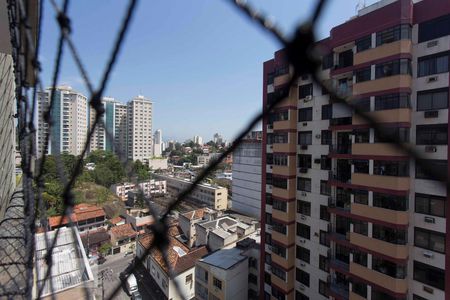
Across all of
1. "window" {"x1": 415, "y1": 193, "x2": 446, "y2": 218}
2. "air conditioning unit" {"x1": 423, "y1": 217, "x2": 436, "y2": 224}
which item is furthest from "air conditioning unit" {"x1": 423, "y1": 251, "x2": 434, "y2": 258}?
"window" {"x1": 415, "y1": 193, "x2": 446, "y2": 218}

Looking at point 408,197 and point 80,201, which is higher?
point 408,197

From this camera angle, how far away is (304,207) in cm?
734

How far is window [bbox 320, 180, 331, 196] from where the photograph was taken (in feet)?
22.0

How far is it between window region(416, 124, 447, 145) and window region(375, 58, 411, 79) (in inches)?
41.2

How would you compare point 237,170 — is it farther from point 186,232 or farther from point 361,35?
point 361,35

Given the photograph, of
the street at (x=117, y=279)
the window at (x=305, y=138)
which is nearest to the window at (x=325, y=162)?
the window at (x=305, y=138)

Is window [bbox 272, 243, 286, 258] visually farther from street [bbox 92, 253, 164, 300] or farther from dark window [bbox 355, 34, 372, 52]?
street [bbox 92, 253, 164, 300]

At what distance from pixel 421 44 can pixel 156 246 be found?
6112mm

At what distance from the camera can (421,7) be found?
4930 millimetres

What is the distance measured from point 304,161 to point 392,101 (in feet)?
9.20

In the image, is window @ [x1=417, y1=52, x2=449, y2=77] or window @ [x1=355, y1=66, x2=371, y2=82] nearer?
window @ [x1=417, y1=52, x2=449, y2=77]

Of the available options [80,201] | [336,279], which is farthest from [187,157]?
[336,279]

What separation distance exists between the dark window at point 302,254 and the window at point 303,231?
0.35 metres

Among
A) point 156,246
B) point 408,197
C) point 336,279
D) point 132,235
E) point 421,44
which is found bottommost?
point 132,235
